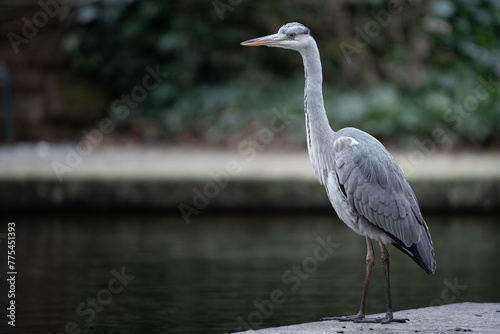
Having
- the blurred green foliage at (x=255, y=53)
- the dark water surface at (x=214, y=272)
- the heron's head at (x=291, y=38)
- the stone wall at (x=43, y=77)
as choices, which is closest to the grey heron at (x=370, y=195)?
the heron's head at (x=291, y=38)

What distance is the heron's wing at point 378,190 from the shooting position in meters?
5.37

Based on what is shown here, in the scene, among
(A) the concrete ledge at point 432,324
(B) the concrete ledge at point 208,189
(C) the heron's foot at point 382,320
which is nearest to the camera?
(A) the concrete ledge at point 432,324

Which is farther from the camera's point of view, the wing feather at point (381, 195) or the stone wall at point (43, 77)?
the stone wall at point (43, 77)

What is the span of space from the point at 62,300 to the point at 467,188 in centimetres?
530

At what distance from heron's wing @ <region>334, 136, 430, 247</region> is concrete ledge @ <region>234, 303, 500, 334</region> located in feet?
1.37

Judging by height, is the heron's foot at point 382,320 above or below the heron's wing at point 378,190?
below

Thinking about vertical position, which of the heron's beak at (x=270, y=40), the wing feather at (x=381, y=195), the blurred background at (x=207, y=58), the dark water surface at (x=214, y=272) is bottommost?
the dark water surface at (x=214, y=272)

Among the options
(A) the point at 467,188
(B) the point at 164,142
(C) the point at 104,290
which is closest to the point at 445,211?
(A) the point at 467,188

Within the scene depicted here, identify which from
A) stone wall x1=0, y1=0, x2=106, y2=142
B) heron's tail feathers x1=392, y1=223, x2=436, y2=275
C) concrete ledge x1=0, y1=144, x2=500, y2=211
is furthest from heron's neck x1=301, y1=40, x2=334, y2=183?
stone wall x1=0, y1=0, x2=106, y2=142

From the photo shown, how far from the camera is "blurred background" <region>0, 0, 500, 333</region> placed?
699cm

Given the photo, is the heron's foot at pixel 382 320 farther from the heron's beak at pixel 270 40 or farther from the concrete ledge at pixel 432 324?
the heron's beak at pixel 270 40

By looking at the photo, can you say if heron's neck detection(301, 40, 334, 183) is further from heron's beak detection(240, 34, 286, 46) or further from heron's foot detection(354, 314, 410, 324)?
heron's foot detection(354, 314, 410, 324)

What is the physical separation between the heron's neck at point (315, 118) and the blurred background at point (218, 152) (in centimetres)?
109

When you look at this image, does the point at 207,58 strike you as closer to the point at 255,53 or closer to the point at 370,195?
the point at 255,53
